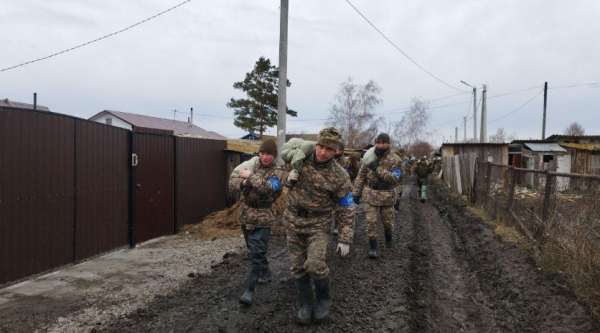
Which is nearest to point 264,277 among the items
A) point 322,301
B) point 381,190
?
point 322,301

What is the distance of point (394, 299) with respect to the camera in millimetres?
4289

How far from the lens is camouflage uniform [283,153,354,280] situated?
369 centimetres

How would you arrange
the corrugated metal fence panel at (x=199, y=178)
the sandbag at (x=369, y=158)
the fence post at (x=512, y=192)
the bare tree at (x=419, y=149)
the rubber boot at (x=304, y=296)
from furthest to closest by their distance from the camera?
the bare tree at (x=419, y=149) → the corrugated metal fence panel at (x=199, y=178) → the fence post at (x=512, y=192) → the sandbag at (x=369, y=158) → the rubber boot at (x=304, y=296)

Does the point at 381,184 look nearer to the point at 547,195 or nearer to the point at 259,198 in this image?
the point at 547,195

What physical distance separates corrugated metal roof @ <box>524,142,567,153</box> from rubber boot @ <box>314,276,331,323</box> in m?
21.5

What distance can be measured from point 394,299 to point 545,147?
69.7 feet

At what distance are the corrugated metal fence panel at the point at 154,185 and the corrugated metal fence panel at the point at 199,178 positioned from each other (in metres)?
0.28

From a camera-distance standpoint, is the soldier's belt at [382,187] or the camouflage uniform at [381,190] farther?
the soldier's belt at [382,187]

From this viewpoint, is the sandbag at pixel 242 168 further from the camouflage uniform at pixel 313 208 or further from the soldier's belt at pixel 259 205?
the camouflage uniform at pixel 313 208

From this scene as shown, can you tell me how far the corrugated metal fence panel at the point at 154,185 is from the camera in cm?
709

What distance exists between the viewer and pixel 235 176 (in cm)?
431

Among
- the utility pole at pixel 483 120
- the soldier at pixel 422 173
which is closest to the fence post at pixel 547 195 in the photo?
the soldier at pixel 422 173

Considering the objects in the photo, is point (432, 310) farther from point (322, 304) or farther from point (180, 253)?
point (180, 253)

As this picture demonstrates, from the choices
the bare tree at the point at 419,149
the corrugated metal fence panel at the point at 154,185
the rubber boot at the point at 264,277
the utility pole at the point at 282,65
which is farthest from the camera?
the bare tree at the point at 419,149
